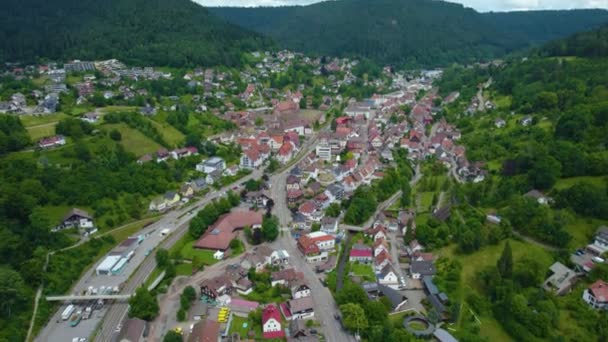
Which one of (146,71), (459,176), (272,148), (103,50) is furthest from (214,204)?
(103,50)

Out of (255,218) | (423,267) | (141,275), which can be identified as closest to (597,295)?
(423,267)

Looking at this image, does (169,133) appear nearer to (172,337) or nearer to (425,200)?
(425,200)

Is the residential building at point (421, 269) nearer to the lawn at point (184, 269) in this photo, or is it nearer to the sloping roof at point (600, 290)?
the sloping roof at point (600, 290)

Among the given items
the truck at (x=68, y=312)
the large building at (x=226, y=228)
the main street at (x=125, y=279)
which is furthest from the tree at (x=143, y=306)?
the large building at (x=226, y=228)

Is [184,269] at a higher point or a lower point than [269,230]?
lower

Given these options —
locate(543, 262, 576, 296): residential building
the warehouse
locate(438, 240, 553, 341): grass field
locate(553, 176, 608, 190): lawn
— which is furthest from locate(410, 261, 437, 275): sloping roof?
the warehouse

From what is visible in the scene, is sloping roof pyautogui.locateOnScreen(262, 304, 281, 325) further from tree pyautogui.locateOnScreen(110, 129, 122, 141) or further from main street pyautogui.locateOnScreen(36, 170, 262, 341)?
tree pyautogui.locateOnScreen(110, 129, 122, 141)

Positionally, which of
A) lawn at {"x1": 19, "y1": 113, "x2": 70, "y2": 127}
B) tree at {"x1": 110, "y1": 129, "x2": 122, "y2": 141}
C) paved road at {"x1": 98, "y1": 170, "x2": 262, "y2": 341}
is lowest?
paved road at {"x1": 98, "y1": 170, "x2": 262, "y2": 341}

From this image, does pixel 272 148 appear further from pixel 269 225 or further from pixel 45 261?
pixel 45 261
